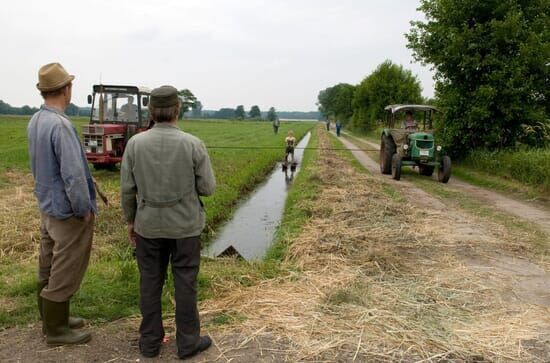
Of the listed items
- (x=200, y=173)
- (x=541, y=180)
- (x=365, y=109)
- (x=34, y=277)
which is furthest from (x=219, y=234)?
(x=365, y=109)

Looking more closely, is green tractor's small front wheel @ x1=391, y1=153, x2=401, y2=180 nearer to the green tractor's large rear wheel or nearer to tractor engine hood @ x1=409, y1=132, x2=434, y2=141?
the green tractor's large rear wheel

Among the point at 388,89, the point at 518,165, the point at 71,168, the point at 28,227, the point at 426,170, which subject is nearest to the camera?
the point at 71,168

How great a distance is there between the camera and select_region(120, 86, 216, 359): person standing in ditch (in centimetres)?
337

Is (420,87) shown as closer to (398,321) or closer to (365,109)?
(365,109)

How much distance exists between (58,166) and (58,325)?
122 cm

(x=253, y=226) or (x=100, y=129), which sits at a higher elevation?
(x=100, y=129)

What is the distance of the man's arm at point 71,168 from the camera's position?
3338 mm

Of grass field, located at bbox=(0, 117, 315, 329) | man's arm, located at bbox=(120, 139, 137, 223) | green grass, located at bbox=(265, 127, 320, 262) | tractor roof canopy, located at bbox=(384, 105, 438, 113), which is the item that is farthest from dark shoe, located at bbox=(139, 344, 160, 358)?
tractor roof canopy, located at bbox=(384, 105, 438, 113)

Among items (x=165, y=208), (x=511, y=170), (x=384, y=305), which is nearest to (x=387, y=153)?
(x=511, y=170)

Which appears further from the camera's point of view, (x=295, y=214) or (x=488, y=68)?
(x=488, y=68)

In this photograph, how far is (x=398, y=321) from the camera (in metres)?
4.09

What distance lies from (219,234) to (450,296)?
15.7 ft

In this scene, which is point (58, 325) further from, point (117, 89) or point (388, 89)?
point (388, 89)

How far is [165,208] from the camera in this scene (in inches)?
133
